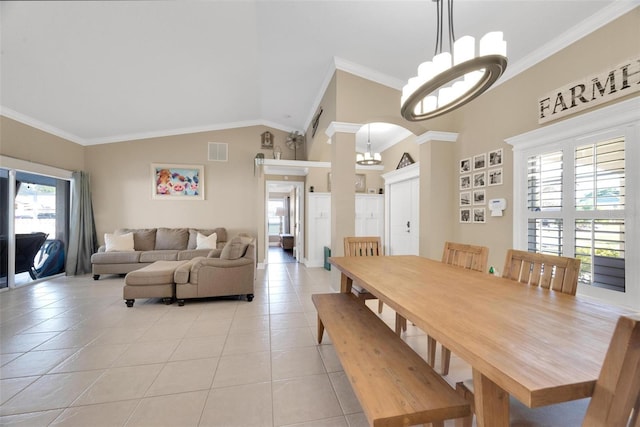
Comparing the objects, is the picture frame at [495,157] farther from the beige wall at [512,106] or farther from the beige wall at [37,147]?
the beige wall at [37,147]

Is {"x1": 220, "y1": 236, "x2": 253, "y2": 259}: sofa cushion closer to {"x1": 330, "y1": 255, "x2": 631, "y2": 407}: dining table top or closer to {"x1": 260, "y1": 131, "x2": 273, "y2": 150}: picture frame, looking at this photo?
{"x1": 330, "y1": 255, "x2": 631, "y2": 407}: dining table top

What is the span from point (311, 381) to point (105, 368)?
1.59m

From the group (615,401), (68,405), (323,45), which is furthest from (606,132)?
(68,405)

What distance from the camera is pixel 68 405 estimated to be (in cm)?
156

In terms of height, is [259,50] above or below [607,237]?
above

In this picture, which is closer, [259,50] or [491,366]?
[491,366]

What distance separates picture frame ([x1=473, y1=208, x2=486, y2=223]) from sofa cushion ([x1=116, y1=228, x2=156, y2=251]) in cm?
583

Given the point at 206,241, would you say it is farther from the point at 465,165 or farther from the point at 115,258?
the point at 465,165

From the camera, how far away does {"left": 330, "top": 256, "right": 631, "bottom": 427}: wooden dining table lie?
2.20 ft

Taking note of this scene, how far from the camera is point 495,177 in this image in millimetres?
3160

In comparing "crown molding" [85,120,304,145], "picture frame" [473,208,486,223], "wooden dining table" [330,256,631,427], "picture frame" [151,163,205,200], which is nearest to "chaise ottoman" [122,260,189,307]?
"picture frame" [151,163,205,200]

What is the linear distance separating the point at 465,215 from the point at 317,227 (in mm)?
3073

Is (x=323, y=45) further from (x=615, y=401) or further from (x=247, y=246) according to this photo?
(x=615, y=401)

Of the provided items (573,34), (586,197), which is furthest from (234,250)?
(573,34)
